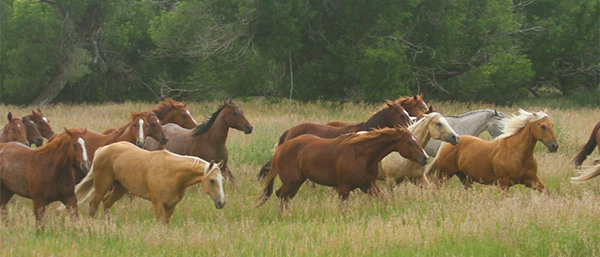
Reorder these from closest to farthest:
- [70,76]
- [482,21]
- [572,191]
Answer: [572,191]
[482,21]
[70,76]

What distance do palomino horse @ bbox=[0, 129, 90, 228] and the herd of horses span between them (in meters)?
0.01

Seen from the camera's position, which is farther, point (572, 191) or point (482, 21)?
point (482, 21)

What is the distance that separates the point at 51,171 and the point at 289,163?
3133mm

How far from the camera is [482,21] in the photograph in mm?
29562

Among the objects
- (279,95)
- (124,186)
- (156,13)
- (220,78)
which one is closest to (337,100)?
(279,95)

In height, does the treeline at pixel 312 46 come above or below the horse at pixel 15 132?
below

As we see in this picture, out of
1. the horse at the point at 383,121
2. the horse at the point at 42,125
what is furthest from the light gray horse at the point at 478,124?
the horse at the point at 42,125

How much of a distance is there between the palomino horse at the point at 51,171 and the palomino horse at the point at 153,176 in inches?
20.4

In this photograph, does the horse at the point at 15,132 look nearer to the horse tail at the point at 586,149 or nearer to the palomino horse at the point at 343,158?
the palomino horse at the point at 343,158

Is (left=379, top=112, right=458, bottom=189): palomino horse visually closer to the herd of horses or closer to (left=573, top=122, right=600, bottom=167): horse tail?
the herd of horses

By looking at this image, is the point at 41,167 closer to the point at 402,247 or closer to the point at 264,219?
the point at 264,219

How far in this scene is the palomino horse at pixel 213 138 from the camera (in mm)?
11758

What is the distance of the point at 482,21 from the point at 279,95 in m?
9.70

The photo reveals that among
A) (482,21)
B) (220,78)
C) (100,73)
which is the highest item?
(482,21)
